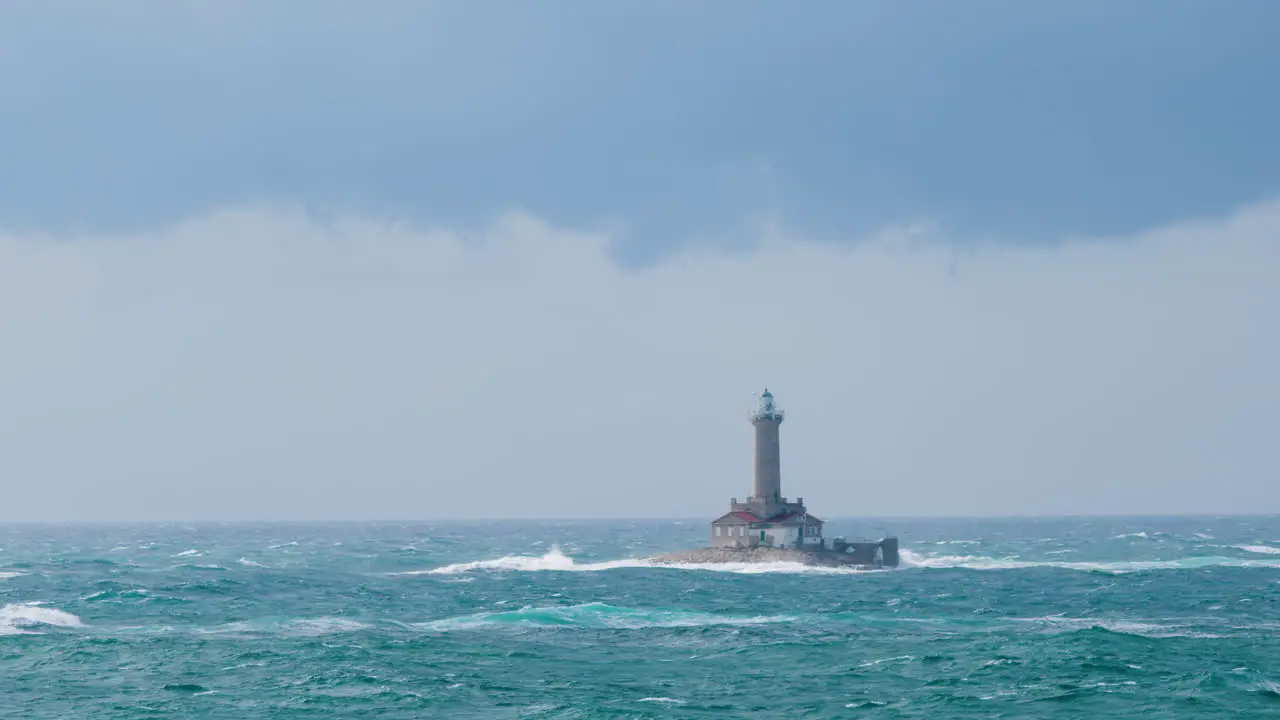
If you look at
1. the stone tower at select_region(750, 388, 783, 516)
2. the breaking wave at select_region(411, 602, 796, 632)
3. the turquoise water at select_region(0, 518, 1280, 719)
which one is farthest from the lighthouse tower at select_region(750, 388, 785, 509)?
the breaking wave at select_region(411, 602, 796, 632)

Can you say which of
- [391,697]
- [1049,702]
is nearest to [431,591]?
[391,697]

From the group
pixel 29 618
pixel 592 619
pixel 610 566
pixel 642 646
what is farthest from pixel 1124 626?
pixel 610 566

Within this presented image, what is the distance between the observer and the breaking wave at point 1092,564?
356 ft

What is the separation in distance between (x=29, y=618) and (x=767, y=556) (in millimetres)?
53977

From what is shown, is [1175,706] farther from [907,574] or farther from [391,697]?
[907,574]

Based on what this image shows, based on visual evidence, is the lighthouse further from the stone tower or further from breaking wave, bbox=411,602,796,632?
breaking wave, bbox=411,602,796,632

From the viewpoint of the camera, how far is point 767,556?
10038 cm

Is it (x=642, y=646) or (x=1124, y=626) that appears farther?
(x=1124, y=626)

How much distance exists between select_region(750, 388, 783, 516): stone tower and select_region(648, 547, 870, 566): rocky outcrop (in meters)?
5.05

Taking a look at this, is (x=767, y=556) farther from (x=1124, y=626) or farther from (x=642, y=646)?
(x=642, y=646)

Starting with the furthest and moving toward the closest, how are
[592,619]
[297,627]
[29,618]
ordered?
[592,619] → [29,618] → [297,627]

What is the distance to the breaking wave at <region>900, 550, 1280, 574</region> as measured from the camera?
109 m

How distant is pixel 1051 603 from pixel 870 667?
1198 inches

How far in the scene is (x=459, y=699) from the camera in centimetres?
4031
